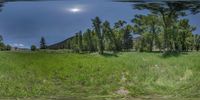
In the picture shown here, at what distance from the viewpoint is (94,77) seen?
1450mm

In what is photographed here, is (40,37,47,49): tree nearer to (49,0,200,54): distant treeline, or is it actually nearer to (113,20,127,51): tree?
(49,0,200,54): distant treeline

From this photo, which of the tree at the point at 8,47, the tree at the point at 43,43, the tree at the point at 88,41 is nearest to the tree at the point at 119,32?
the tree at the point at 88,41

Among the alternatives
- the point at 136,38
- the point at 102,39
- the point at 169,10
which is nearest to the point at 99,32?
the point at 102,39

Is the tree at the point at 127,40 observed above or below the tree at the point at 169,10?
below

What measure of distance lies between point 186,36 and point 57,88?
58 cm

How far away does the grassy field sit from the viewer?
4.67 ft

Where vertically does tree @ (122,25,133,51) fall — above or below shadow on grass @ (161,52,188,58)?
above

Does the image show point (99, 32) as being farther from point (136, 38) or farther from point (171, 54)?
point (171, 54)

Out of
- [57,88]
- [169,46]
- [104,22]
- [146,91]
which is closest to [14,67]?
[57,88]

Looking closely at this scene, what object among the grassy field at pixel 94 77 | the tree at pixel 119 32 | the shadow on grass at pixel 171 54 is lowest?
the grassy field at pixel 94 77

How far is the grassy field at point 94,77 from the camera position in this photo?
1.42 metres

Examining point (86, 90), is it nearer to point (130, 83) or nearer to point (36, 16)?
point (130, 83)

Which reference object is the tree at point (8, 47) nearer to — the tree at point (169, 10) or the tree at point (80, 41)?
the tree at point (80, 41)

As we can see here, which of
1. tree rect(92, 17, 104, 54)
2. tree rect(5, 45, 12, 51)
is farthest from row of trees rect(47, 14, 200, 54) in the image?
tree rect(5, 45, 12, 51)
